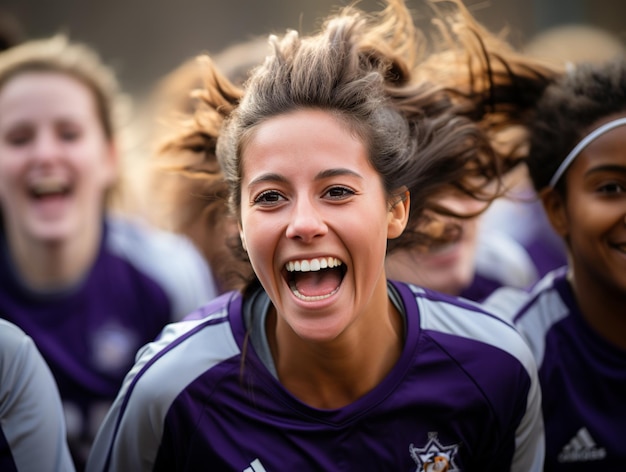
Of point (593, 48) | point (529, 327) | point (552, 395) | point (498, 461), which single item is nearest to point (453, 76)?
point (529, 327)

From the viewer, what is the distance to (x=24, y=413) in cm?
236

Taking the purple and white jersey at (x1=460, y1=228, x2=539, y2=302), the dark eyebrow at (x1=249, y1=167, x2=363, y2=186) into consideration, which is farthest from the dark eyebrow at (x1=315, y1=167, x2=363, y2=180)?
the purple and white jersey at (x1=460, y1=228, x2=539, y2=302)

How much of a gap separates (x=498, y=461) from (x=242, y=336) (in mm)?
946

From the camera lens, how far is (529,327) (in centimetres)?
307

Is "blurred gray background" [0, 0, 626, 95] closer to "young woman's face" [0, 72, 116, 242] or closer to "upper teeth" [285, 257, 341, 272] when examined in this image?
"young woman's face" [0, 72, 116, 242]

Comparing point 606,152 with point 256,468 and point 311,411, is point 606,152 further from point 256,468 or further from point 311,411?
point 256,468

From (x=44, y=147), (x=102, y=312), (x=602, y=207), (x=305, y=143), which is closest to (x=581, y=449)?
(x=602, y=207)

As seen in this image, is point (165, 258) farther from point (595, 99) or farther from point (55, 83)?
point (595, 99)

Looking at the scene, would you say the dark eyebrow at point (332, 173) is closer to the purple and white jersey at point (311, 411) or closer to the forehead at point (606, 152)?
the purple and white jersey at point (311, 411)

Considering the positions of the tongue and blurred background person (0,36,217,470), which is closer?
the tongue

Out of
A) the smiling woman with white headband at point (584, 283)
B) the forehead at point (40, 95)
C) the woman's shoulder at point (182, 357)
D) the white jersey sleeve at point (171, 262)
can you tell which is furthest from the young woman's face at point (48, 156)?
the smiling woman with white headband at point (584, 283)

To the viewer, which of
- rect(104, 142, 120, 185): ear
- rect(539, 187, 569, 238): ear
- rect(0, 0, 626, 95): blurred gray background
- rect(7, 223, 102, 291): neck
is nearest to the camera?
rect(539, 187, 569, 238): ear

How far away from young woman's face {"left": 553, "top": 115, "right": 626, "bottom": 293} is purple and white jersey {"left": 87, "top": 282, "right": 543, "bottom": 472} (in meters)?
0.56

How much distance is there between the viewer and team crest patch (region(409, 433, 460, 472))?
8.07 feet
